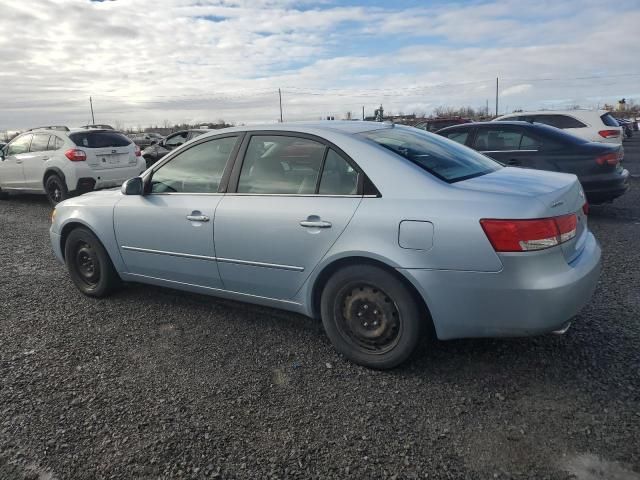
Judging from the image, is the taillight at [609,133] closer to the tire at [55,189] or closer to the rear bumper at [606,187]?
the rear bumper at [606,187]

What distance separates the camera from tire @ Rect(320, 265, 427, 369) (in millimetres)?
2951

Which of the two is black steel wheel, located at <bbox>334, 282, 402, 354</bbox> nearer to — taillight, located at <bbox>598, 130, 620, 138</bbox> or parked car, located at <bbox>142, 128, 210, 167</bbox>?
taillight, located at <bbox>598, 130, 620, 138</bbox>

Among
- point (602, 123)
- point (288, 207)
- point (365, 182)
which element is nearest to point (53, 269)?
point (288, 207)

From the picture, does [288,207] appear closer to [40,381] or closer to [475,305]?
[475,305]

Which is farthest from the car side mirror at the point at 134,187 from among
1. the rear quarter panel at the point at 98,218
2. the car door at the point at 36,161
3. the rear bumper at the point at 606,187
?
the car door at the point at 36,161

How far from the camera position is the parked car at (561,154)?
680cm

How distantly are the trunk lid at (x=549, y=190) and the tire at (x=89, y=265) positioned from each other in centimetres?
322

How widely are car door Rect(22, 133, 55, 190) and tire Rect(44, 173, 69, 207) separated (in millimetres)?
193

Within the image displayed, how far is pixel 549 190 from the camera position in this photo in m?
2.91

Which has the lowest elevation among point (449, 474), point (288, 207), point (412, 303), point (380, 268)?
point (449, 474)

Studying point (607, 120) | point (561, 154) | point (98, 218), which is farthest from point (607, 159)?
point (98, 218)

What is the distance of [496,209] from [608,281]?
2579 mm

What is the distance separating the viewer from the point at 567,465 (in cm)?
224

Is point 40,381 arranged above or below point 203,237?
below
